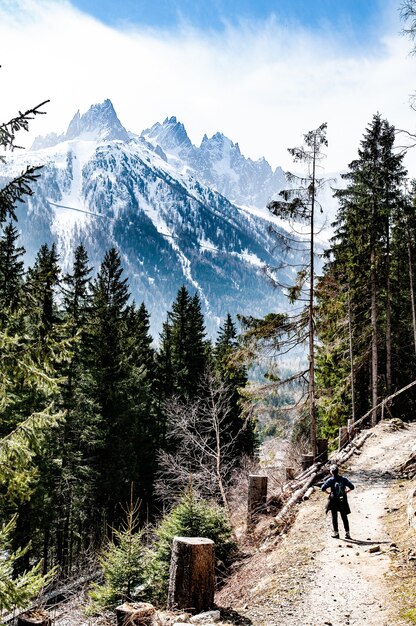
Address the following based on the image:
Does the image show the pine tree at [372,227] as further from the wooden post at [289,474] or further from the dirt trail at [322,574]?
the dirt trail at [322,574]

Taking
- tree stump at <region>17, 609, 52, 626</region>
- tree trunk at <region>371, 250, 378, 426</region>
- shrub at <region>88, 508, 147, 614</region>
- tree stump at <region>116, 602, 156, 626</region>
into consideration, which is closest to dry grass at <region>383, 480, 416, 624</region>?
tree stump at <region>116, 602, 156, 626</region>

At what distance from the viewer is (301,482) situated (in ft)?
49.9

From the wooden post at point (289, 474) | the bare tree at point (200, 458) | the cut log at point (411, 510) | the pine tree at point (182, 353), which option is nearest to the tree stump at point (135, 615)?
the cut log at point (411, 510)

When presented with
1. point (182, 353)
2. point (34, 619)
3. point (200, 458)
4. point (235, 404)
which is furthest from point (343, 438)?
point (182, 353)

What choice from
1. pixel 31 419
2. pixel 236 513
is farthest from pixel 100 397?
pixel 31 419

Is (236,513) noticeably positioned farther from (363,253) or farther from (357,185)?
(357,185)

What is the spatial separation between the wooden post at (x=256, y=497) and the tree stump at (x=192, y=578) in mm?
7557

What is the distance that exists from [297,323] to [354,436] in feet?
21.9

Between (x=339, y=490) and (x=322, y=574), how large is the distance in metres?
2.49

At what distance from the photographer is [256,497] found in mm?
14969

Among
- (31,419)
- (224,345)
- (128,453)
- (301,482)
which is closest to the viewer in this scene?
(31,419)

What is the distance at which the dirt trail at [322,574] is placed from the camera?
277 inches

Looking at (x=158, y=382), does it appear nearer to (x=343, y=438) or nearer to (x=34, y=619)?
(x=343, y=438)

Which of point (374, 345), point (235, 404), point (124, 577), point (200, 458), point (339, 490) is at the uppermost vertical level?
point (374, 345)
